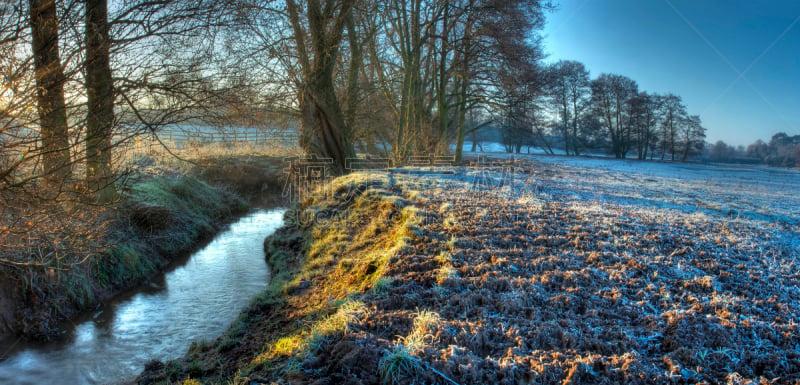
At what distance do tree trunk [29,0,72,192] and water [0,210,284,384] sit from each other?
1.85 m

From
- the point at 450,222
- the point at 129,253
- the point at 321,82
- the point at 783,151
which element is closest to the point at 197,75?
the point at 129,253

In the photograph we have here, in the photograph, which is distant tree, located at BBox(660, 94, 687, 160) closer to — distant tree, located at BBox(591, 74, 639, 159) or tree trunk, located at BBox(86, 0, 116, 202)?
distant tree, located at BBox(591, 74, 639, 159)

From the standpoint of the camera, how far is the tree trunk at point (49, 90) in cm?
336

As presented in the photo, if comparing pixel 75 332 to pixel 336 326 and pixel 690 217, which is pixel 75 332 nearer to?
pixel 336 326

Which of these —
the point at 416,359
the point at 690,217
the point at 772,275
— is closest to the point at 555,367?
the point at 416,359

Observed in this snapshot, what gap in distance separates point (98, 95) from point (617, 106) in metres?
34.3

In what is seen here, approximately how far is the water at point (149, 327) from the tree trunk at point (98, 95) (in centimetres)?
176

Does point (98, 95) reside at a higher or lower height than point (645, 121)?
lower

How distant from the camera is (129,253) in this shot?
6648mm

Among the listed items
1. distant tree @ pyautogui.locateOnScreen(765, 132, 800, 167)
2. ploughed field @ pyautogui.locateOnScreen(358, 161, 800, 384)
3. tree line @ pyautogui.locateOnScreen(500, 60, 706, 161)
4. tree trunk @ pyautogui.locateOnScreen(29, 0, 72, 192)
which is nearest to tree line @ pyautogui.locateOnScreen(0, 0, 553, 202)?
tree trunk @ pyautogui.locateOnScreen(29, 0, 72, 192)

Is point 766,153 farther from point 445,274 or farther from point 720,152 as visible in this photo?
point 445,274

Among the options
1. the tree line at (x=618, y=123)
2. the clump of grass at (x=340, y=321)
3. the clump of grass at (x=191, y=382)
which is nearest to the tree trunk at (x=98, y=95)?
the clump of grass at (x=191, y=382)

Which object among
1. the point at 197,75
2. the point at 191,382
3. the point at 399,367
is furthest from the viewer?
the point at 197,75

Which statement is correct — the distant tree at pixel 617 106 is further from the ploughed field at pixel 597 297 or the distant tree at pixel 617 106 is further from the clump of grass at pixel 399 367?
the clump of grass at pixel 399 367
